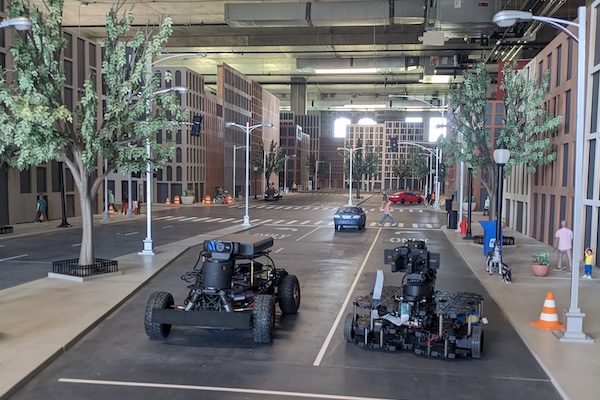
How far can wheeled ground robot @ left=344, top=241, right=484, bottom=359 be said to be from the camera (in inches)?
347

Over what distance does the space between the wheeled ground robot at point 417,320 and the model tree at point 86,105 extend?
28.2 ft

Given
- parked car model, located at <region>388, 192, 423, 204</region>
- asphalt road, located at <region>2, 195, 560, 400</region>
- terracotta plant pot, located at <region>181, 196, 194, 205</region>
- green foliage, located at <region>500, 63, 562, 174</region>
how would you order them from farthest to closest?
parked car model, located at <region>388, 192, 423, 204</region>, terracotta plant pot, located at <region>181, 196, 194, 205</region>, green foliage, located at <region>500, 63, 562, 174</region>, asphalt road, located at <region>2, 195, 560, 400</region>

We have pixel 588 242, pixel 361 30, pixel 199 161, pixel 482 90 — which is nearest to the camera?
pixel 588 242

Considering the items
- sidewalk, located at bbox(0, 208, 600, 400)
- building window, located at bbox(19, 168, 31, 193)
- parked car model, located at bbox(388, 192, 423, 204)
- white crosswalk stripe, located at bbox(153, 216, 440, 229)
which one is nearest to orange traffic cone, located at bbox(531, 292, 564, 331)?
sidewalk, located at bbox(0, 208, 600, 400)

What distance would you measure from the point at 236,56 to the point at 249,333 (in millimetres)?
54352

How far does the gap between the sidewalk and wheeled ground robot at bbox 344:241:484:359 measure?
1.30 meters

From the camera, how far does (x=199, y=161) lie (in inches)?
2370

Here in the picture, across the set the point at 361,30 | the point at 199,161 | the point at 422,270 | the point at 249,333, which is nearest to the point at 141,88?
the point at 249,333

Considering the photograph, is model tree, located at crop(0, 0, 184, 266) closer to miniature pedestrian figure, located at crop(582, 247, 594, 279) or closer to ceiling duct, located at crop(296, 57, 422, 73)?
miniature pedestrian figure, located at crop(582, 247, 594, 279)

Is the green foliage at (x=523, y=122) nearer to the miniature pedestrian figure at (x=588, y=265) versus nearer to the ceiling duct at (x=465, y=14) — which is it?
the ceiling duct at (x=465, y=14)

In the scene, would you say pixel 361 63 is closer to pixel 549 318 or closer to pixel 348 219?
pixel 348 219

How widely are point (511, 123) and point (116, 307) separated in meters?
18.2

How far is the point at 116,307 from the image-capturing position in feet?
39.4

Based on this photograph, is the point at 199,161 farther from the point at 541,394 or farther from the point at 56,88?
the point at 541,394
